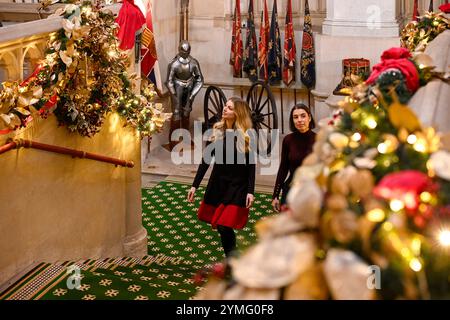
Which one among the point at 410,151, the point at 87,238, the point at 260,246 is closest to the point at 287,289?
the point at 260,246

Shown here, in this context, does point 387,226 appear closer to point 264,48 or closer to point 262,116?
point 262,116

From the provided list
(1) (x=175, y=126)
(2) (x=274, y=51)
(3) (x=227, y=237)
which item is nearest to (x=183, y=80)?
(1) (x=175, y=126)

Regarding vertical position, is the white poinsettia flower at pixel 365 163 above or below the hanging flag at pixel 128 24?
below

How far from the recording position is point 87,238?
22.4ft

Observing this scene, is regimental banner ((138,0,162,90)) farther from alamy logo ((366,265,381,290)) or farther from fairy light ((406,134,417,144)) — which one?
alamy logo ((366,265,381,290))

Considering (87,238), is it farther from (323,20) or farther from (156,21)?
(323,20)

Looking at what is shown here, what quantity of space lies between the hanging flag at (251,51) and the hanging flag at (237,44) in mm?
114

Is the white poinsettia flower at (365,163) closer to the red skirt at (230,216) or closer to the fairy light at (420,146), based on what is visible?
the fairy light at (420,146)

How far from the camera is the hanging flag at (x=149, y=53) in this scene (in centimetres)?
1070

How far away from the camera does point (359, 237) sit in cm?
189

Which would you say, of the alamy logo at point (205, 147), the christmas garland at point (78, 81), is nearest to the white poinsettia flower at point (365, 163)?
the christmas garland at point (78, 81)

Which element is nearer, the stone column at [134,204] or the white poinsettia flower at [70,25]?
the white poinsettia flower at [70,25]

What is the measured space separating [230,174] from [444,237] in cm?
439

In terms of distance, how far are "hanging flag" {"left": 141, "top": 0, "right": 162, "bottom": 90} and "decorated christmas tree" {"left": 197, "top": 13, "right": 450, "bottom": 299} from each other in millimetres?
8637
